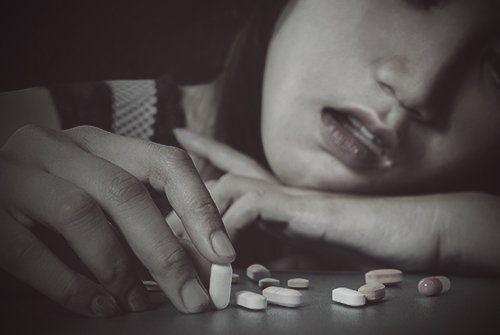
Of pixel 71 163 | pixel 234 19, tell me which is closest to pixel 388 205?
pixel 234 19

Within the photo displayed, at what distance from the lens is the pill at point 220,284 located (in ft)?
1.90

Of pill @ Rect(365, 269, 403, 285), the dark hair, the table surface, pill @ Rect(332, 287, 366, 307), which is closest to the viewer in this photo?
the table surface

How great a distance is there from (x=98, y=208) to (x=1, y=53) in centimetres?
42

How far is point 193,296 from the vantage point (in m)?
0.56

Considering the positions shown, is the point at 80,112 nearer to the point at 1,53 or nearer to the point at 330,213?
the point at 1,53

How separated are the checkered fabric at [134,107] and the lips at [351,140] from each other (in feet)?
0.99

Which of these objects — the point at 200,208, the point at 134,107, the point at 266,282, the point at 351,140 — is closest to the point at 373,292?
the point at 266,282

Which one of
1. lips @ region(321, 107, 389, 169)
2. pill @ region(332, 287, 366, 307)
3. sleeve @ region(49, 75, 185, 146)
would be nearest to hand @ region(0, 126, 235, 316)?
pill @ region(332, 287, 366, 307)

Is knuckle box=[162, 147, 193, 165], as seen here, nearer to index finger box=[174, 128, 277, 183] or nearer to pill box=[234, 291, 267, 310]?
pill box=[234, 291, 267, 310]

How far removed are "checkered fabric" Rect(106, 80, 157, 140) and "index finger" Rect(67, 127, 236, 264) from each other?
25 cm

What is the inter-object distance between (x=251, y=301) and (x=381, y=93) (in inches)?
19.6

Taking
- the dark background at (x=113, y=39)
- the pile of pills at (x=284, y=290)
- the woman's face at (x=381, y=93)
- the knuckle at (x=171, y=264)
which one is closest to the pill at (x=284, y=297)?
the pile of pills at (x=284, y=290)

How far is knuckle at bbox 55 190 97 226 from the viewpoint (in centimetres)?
54

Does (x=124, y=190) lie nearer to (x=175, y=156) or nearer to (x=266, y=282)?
(x=175, y=156)
